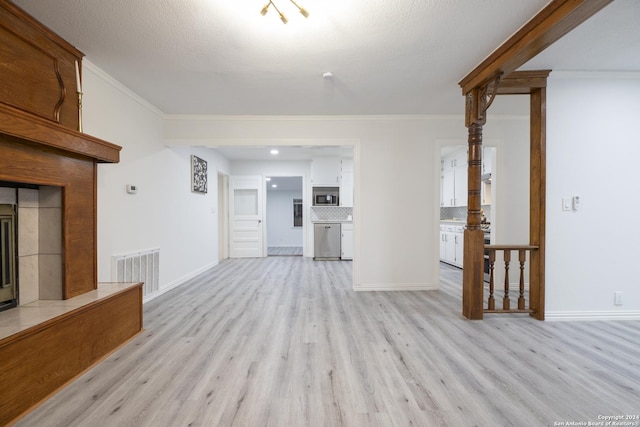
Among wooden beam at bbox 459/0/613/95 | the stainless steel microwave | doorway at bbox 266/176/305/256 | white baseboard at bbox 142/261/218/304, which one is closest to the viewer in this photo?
wooden beam at bbox 459/0/613/95

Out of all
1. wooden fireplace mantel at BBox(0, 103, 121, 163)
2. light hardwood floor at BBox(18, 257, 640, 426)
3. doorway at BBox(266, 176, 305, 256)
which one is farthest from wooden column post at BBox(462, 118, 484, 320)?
doorway at BBox(266, 176, 305, 256)

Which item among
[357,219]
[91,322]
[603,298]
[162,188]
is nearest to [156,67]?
[162,188]

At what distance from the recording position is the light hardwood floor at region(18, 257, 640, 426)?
1.53 m

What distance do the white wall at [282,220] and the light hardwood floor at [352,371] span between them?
648 centimetres

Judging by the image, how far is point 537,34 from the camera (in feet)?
6.34

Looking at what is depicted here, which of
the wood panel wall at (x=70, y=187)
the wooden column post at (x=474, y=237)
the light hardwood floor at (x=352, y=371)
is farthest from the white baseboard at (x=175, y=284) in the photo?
the wooden column post at (x=474, y=237)

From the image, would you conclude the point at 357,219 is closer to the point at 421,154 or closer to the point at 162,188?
the point at 421,154

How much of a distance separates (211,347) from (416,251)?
291 cm

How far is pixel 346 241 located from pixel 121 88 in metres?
4.95

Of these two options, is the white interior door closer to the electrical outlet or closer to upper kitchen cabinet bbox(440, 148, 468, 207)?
upper kitchen cabinet bbox(440, 148, 468, 207)

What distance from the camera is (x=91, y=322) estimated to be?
1971mm

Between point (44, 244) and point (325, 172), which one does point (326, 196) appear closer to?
point (325, 172)

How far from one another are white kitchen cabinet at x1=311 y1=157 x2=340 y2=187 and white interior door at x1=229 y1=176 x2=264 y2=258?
1350mm

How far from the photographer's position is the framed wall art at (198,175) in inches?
185
